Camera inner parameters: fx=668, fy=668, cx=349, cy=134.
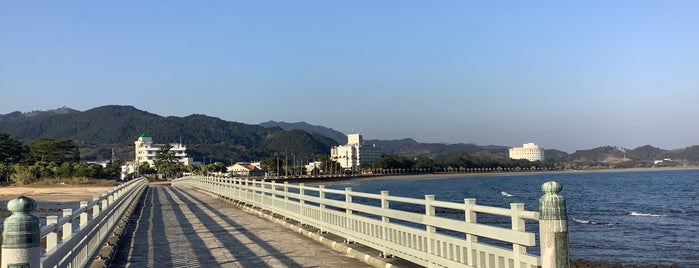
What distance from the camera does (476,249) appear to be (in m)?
8.20

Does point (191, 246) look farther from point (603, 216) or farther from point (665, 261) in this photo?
point (603, 216)

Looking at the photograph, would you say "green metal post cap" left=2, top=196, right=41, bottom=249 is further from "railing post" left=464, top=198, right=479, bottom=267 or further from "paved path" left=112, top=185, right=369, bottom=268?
"paved path" left=112, top=185, right=369, bottom=268

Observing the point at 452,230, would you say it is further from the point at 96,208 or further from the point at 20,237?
the point at 96,208

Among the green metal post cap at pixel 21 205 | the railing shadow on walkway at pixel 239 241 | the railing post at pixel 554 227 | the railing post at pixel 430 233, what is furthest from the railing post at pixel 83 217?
the railing post at pixel 554 227

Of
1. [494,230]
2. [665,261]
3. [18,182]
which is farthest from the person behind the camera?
[18,182]

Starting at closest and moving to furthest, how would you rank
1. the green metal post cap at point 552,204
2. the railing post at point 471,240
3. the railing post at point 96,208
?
the green metal post cap at point 552,204 → the railing post at point 471,240 → the railing post at point 96,208

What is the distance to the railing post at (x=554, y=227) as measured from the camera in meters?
6.26

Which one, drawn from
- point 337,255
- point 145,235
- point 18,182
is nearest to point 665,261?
point 337,255

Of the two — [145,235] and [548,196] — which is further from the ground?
[548,196]

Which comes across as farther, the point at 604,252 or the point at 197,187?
the point at 197,187

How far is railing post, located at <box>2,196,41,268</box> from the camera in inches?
212

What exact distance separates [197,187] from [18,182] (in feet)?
106

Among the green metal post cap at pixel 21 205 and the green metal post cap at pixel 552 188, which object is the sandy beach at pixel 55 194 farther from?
the green metal post cap at pixel 552 188

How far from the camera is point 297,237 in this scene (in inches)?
630
